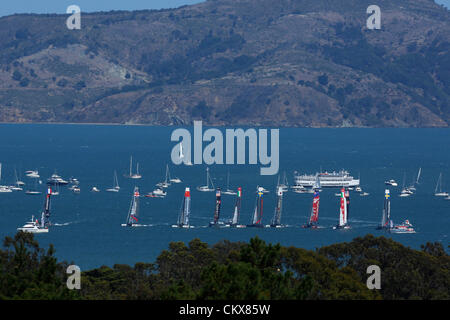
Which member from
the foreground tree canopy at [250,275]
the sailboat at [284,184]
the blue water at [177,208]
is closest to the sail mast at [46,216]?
the blue water at [177,208]

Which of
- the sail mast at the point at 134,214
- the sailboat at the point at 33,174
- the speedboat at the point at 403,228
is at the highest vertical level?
the sailboat at the point at 33,174

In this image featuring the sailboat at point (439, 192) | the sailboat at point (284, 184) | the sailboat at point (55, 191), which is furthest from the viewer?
the sailboat at point (284, 184)

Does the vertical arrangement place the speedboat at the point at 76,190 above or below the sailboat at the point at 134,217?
above

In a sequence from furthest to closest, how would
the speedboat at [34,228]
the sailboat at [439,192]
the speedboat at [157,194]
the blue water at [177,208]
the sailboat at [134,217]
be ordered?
the sailboat at [439,192]
the speedboat at [157,194]
the sailboat at [134,217]
the speedboat at [34,228]
the blue water at [177,208]

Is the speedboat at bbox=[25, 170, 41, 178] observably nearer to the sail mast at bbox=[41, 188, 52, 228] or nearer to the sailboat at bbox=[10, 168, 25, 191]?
the sailboat at bbox=[10, 168, 25, 191]

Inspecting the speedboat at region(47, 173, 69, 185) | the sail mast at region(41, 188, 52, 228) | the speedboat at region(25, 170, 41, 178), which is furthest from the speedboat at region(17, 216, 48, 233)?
the speedboat at region(25, 170, 41, 178)

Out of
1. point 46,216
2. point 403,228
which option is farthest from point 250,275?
point 403,228

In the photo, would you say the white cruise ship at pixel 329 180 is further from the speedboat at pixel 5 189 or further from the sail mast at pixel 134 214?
the sail mast at pixel 134 214

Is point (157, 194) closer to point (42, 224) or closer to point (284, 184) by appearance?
point (284, 184)
